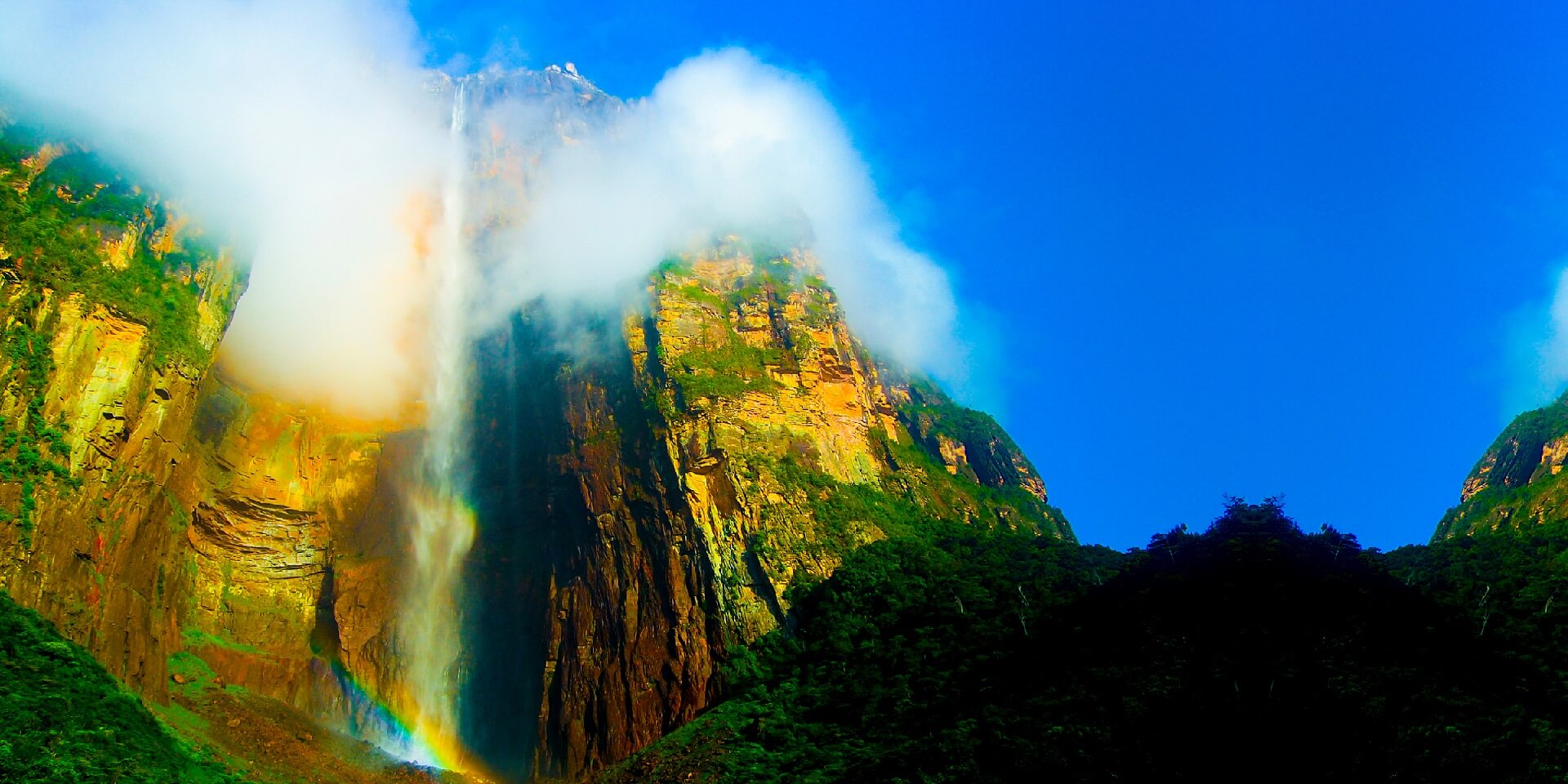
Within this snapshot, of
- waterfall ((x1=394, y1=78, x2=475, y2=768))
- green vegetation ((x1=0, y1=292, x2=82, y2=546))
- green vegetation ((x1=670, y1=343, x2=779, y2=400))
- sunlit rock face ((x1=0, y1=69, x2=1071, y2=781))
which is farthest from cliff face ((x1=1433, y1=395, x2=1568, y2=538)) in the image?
green vegetation ((x1=0, y1=292, x2=82, y2=546))

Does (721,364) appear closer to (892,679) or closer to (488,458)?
(488,458)

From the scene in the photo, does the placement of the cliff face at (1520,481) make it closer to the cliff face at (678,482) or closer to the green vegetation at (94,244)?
the cliff face at (678,482)

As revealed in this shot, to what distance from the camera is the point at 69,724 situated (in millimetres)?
Answer: 42031

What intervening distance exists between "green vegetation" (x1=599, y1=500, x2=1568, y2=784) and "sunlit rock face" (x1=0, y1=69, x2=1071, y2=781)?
6647mm

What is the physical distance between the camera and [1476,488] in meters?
87.6

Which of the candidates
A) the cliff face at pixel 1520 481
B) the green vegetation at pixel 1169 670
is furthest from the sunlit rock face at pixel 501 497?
the cliff face at pixel 1520 481

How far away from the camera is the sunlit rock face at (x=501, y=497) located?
53781 mm

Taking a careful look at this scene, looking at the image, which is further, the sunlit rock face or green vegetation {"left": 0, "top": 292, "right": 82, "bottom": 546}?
the sunlit rock face

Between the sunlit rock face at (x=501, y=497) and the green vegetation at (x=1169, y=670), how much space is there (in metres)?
6.65

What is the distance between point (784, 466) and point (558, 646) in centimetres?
1863

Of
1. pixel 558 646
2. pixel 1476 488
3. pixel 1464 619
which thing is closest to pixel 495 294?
pixel 558 646

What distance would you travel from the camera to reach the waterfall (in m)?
73.2

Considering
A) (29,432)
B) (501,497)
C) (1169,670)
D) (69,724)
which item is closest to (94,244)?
(29,432)

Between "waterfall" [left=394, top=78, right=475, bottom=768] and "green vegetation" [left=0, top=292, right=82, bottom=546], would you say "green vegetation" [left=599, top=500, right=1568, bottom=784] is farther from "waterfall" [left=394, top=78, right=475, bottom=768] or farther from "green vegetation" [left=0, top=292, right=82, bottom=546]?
"green vegetation" [left=0, top=292, right=82, bottom=546]
